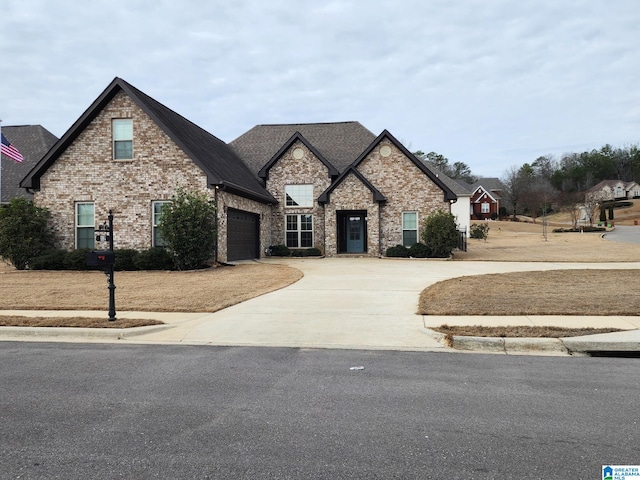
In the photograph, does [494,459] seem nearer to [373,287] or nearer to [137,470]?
[137,470]

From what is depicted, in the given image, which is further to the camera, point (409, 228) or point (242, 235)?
point (409, 228)

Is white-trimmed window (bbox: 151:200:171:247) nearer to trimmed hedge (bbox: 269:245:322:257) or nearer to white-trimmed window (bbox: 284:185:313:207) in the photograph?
trimmed hedge (bbox: 269:245:322:257)

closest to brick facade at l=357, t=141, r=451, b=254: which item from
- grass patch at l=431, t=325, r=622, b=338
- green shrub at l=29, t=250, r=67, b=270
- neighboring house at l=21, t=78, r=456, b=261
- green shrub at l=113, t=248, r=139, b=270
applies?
neighboring house at l=21, t=78, r=456, b=261

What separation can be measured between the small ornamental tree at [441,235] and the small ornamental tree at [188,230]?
1205cm

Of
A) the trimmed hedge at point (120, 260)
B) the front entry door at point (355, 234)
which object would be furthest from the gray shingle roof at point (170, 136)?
the front entry door at point (355, 234)

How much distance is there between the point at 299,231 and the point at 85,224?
12360 mm

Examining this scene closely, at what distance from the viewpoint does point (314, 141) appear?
33969mm

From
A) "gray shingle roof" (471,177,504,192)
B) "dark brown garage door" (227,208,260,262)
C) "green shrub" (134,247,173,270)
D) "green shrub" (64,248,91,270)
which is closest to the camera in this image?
"green shrub" (134,247,173,270)

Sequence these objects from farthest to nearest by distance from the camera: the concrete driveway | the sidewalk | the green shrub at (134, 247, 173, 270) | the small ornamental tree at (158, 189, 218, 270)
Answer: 1. the green shrub at (134, 247, 173, 270)
2. the small ornamental tree at (158, 189, 218, 270)
3. the concrete driveway
4. the sidewalk

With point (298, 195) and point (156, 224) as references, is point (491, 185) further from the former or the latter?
Answer: point (156, 224)

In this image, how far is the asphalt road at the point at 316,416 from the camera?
3695 mm

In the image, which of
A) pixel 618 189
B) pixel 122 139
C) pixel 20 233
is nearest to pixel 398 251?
pixel 122 139

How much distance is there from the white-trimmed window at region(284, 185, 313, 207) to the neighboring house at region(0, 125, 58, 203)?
48.7 feet

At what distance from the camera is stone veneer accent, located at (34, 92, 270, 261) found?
70.6 ft
